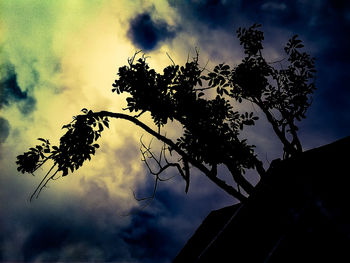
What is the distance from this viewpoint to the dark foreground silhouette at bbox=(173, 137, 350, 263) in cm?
262

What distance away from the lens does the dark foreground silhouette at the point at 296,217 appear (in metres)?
2.62

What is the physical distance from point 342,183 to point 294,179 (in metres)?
0.66

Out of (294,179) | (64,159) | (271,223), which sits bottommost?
(271,223)

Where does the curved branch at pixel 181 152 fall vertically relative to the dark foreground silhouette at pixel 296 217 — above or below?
above

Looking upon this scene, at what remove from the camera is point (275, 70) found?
1029 cm

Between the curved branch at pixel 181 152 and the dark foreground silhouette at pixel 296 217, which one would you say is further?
the curved branch at pixel 181 152

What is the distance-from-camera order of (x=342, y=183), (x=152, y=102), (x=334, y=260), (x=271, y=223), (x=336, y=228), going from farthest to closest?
(x=152, y=102) < (x=271, y=223) < (x=342, y=183) < (x=334, y=260) < (x=336, y=228)

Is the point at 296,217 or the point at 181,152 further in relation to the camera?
the point at 181,152

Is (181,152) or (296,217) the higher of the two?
(181,152)

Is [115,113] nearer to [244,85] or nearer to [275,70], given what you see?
[244,85]

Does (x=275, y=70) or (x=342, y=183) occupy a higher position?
(x=275, y=70)

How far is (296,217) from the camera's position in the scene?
280cm

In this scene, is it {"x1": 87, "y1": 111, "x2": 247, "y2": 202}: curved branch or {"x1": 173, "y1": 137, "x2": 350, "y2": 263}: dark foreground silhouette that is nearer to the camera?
{"x1": 173, "y1": 137, "x2": 350, "y2": 263}: dark foreground silhouette

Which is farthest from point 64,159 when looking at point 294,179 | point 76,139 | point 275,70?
point 275,70
